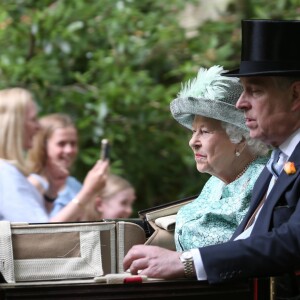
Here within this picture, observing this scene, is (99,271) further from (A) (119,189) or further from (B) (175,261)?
(A) (119,189)

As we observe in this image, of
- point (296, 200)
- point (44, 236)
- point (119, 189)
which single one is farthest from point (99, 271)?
point (119, 189)

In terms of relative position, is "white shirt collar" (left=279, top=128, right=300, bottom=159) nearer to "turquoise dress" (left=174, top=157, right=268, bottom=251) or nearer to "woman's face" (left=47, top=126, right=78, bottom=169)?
"turquoise dress" (left=174, top=157, right=268, bottom=251)

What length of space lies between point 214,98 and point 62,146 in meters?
2.68

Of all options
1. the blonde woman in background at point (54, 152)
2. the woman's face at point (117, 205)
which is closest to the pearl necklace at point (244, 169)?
the blonde woman in background at point (54, 152)

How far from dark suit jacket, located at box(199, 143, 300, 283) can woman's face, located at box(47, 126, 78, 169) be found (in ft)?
10.5

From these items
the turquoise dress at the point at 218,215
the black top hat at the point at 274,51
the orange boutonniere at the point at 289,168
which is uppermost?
the black top hat at the point at 274,51

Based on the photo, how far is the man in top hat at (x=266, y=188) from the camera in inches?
151

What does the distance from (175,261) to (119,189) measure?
341 centimetres

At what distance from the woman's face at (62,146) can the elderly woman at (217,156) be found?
2.44m

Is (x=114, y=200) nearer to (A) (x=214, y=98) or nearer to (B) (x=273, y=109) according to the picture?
(A) (x=214, y=98)

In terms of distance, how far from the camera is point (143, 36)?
872 cm

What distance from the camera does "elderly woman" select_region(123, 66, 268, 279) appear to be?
4.41 metres

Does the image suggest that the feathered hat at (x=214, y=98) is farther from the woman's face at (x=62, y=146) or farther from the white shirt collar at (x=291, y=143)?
the woman's face at (x=62, y=146)

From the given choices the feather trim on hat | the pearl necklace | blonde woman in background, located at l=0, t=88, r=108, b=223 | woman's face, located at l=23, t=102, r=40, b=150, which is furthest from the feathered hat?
woman's face, located at l=23, t=102, r=40, b=150
